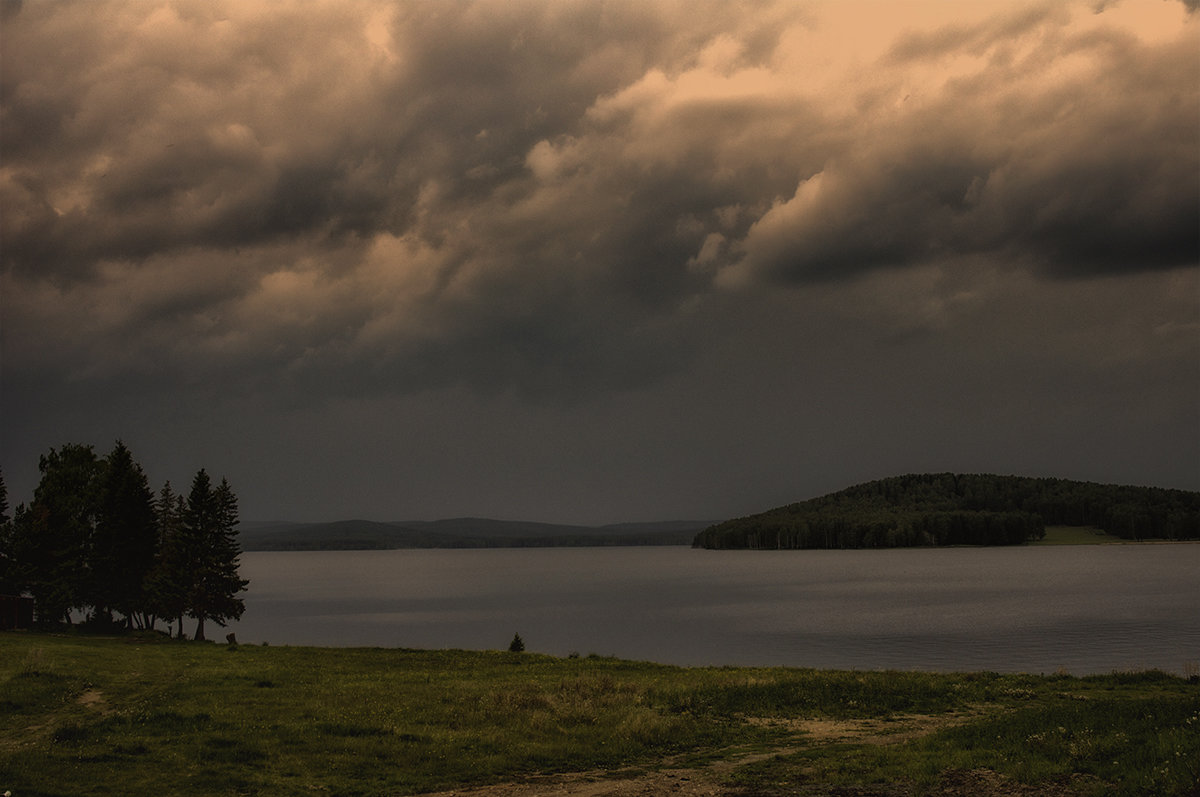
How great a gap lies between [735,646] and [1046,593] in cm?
7311

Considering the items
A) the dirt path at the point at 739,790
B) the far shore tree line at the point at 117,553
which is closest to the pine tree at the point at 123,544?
the far shore tree line at the point at 117,553

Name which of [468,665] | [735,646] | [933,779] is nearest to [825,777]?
[933,779]

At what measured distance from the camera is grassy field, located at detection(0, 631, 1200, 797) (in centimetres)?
2170

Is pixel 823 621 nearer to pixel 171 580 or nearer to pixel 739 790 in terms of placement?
pixel 171 580

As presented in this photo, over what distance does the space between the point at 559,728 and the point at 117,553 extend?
60406mm

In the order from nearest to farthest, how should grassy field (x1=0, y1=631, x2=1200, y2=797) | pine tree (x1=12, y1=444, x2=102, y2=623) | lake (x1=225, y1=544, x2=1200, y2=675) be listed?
grassy field (x1=0, y1=631, x2=1200, y2=797) → lake (x1=225, y1=544, x2=1200, y2=675) → pine tree (x1=12, y1=444, x2=102, y2=623)

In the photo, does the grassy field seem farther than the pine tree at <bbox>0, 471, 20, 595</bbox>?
No

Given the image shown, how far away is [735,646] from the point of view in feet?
268

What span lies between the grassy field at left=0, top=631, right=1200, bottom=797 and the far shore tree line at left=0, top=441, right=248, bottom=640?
30661 mm

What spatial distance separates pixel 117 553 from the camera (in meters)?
76.6

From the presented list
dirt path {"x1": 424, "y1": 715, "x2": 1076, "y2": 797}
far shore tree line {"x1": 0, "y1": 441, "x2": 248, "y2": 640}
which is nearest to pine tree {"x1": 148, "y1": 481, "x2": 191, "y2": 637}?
far shore tree line {"x1": 0, "y1": 441, "x2": 248, "y2": 640}

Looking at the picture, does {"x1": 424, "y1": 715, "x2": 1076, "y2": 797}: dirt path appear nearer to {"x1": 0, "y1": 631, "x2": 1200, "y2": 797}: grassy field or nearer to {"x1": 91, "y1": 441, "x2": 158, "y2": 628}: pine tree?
{"x1": 0, "y1": 631, "x2": 1200, "y2": 797}: grassy field

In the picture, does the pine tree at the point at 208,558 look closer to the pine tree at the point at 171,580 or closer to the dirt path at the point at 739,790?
the pine tree at the point at 171,580

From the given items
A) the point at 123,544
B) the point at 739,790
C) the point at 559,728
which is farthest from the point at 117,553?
the point at 739,790
